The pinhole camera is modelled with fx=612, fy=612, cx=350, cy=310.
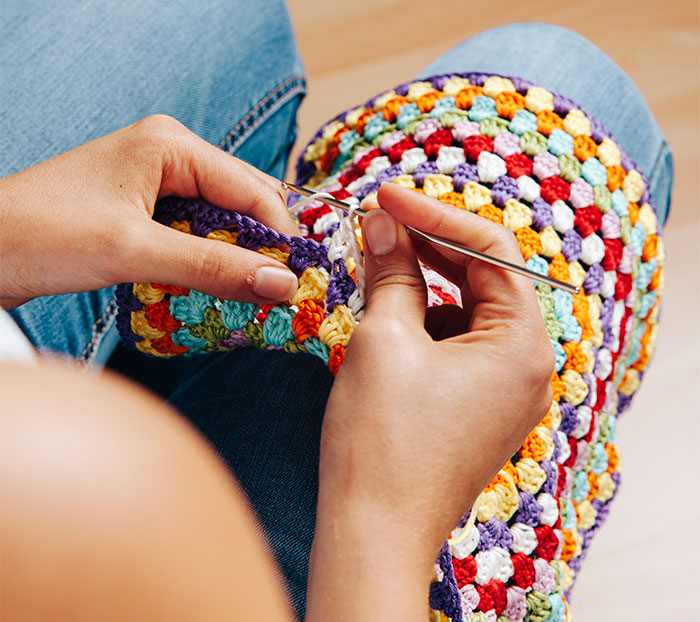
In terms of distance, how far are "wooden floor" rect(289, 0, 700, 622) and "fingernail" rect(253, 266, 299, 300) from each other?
76 cm

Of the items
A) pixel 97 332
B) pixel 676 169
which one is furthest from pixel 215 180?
pixel 676 169

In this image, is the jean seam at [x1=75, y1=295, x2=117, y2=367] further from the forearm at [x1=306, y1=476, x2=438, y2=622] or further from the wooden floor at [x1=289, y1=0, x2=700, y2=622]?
the wooden floor at [x1=289, y1=0, x2=700, y2=622]

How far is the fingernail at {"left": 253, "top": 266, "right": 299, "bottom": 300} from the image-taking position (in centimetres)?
49

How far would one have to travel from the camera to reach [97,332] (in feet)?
2.30

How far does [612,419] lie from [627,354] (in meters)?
0.09

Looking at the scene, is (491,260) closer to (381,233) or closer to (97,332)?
(381,233)

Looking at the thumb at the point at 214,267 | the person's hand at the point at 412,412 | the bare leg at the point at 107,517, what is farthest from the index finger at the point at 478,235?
the bare leg at the point at 107,517

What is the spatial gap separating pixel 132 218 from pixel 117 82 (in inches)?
12.0

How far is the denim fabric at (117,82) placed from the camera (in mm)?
687

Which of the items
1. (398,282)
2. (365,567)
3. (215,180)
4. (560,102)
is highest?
(560,102)

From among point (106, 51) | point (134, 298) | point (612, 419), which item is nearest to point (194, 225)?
point (134, 298)

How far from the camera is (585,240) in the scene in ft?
2.09

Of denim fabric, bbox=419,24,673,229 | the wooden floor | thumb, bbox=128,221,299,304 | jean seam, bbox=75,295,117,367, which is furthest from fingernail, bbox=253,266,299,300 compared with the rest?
the wooden floor

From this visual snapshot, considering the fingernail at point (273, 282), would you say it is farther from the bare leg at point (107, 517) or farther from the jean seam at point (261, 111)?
the jean seam at point (261, 111)
